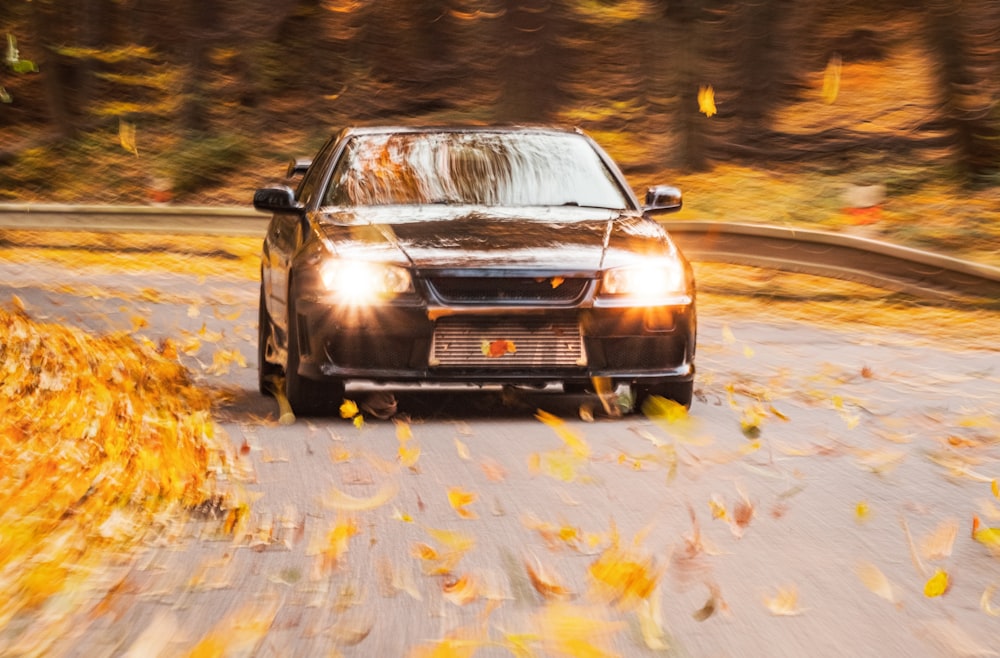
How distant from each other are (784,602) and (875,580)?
436mm

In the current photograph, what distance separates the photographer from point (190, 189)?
101ft

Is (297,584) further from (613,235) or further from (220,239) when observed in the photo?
(220,239)

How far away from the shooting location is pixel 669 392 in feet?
30.7

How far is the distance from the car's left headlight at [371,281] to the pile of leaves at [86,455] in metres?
0.93

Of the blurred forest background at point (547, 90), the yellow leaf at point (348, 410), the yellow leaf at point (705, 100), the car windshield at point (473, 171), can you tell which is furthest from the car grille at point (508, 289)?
the yellow leaf at point (705, 100)

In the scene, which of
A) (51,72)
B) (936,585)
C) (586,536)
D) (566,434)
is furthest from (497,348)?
(51,72)

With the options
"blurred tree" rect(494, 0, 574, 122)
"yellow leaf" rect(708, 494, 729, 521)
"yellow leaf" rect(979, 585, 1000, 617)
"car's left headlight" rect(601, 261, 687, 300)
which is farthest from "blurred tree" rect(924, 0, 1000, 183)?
"yellow leaf" rect(979, 585, 1000, 617)

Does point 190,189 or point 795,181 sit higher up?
point 795,181

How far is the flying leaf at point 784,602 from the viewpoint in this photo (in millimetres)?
5268

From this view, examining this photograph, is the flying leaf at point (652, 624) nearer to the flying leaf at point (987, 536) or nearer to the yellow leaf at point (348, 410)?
the flying leaf at point (987, 536)

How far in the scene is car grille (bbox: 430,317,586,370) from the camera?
8.70 meters

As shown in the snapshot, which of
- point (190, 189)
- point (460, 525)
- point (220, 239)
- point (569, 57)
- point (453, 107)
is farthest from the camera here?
point (569, 57)

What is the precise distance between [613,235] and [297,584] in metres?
4.02

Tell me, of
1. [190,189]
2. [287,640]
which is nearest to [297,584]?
[287,640]
